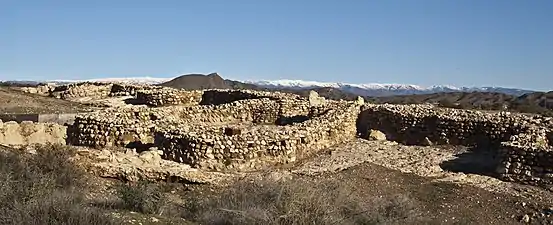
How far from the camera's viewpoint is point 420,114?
18266 millimetres

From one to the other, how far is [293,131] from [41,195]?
8.94 meters

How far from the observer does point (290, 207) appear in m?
7.38

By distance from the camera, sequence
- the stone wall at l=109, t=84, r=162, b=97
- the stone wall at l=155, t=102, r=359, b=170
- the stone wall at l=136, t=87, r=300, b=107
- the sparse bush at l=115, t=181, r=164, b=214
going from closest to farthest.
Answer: the sparse bush at l=115, t=181, r=164, b=214, the stone wall at l=155, t=102, r=359, b=170, the stone wall at l=136, t=87, r=300, b=107, the stone wall at l=109, t=84, r=162, b=97

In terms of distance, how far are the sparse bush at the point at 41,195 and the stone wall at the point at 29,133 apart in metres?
3.67

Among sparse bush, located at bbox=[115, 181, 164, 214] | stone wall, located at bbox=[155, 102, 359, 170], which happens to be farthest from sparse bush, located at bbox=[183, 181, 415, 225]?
stone wall, located at bbox=[155, 102, 359, 170]

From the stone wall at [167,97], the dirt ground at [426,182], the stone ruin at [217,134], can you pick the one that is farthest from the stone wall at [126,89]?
the dirt ground at [426,182]

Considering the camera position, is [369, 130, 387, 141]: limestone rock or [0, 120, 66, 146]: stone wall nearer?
[0, 120, 66, 146]: stone wall

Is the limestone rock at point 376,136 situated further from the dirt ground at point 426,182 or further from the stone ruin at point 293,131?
the dirt ground at point 426,182

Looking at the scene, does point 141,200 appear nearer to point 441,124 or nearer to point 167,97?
point 441,124

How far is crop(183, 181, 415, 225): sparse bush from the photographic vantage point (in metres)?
7.16

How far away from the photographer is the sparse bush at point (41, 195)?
19.1 ft

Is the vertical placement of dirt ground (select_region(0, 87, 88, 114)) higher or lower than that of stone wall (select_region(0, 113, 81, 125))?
higher

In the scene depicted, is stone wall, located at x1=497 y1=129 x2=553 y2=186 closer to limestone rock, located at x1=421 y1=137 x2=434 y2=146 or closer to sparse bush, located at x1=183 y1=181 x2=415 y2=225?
limestone rock, located at x1=421 y1=137 x2=434 y2=146

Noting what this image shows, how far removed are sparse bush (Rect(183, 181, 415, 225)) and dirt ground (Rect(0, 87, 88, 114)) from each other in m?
13.4
